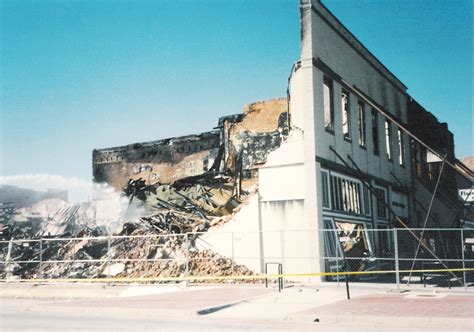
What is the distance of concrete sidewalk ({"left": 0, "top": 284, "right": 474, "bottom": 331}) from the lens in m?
10.2

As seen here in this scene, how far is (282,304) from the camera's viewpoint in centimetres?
1306

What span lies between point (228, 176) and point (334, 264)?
501 inches

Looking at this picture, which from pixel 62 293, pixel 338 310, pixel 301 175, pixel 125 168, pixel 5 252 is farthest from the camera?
pixel 125 168

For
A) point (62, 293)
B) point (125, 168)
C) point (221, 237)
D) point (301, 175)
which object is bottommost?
point (62, 293)

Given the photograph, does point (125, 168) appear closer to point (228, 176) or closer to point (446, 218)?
point (228, 176)

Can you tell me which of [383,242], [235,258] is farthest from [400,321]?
[383,242]

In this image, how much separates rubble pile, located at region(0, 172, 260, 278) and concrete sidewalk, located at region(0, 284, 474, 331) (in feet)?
4.97

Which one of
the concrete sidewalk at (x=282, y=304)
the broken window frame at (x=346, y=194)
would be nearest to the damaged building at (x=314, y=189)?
the broken window frame at (x=346, y=194)

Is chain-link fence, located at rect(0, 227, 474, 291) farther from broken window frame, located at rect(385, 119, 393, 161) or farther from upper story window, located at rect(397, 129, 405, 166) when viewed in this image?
upper story window, located at rect(397, 129, 405, 166)

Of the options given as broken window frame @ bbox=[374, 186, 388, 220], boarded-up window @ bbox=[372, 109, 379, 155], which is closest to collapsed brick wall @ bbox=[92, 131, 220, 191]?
boarded-up window @ bbox=[372, 109, 379, 155]

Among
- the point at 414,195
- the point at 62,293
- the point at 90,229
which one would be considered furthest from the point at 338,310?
the point at 414,195

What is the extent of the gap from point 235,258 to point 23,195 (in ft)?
145

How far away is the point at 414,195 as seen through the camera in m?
30.2

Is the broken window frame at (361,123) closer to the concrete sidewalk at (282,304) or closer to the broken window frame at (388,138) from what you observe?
the broken window frame at (388,138)
